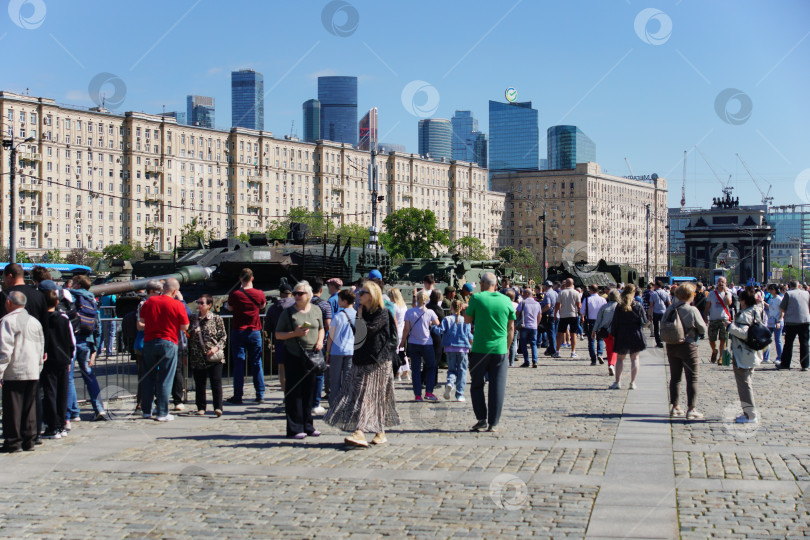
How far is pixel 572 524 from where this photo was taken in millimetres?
7059

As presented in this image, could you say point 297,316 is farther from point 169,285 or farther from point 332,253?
point 332,253

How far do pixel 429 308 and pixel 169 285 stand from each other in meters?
4.38

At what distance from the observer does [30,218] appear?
339ft

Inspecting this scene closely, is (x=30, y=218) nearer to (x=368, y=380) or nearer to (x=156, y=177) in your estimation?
(x=156, y=177)

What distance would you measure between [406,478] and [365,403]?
1779 mm

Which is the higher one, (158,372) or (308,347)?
(308,347)

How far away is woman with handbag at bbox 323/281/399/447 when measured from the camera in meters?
10.3

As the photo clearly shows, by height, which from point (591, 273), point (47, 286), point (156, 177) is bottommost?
point (47, 286)

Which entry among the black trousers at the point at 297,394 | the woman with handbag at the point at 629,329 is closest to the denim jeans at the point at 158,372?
the black trousers at the point at 297,394

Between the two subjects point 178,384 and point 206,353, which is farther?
point 178,384

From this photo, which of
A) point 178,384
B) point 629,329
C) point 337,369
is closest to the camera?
point 337,369

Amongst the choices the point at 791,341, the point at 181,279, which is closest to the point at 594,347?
the point at 791,341

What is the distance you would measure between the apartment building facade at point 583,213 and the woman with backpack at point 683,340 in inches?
5447

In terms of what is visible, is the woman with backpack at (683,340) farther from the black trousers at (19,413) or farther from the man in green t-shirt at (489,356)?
the black trousers at (19,413)
